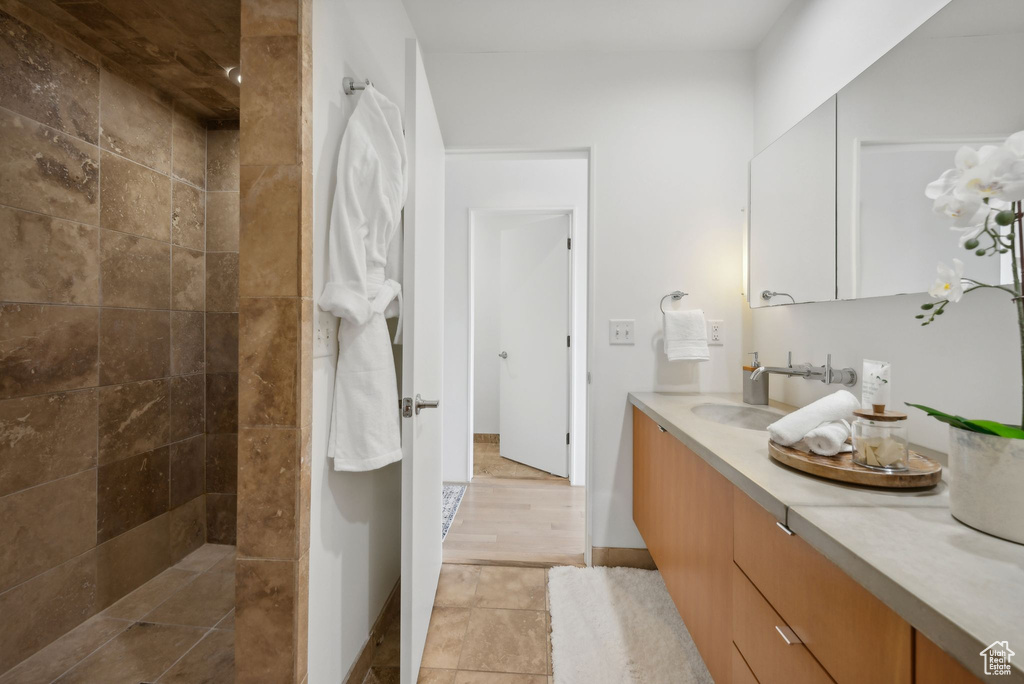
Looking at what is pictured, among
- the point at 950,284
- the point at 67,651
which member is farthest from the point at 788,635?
the point at 67,651

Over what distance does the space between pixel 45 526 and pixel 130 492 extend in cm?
31

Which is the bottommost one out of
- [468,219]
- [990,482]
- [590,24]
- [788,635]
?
[788,635]

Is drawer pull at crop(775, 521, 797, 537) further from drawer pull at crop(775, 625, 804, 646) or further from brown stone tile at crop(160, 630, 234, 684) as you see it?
brown stone tile at crop(160, 630, 234, 684)

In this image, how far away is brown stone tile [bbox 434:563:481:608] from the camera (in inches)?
69.7

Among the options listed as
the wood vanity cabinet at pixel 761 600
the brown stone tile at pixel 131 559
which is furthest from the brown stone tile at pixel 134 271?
the wood vanity cabinet at pixel 761 600

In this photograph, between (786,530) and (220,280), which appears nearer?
(786,530)

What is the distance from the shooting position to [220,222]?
2.14m

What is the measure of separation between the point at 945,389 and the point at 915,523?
1.95 feet

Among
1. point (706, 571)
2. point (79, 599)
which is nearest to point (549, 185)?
point (706, 571)

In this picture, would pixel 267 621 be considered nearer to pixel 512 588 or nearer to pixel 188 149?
pixel 512 588

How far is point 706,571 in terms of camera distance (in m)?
1.17

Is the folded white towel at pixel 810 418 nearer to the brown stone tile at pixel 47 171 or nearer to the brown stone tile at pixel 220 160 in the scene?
the brown stone tile at pixel 47 171

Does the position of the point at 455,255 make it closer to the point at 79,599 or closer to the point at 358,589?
the point at 358,589

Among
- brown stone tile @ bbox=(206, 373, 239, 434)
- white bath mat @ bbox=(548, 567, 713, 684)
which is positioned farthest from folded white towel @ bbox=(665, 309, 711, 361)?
brown stone tile @ bbox=(206, 373, 239, 434)
